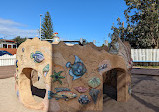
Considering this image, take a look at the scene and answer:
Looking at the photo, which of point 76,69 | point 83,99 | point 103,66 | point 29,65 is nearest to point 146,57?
point 103,66

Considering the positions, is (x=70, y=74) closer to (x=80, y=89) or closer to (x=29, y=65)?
(x=80, y=89)

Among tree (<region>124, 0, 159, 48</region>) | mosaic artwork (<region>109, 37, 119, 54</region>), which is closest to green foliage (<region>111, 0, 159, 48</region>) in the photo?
tree (<region>124, 0, 159, 48</region>)

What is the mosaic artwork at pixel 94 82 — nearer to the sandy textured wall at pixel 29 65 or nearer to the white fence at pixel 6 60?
the sandy textured wall at pixel 29 65

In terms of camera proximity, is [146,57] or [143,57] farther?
[143,57]

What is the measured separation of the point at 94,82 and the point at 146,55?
52.7ft

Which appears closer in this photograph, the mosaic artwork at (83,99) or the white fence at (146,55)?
the mosaic artwork at (83,99)

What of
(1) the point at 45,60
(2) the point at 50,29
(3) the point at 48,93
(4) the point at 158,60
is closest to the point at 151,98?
(3) the point at 48,93

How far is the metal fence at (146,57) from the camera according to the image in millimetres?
17453

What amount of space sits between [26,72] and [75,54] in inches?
113

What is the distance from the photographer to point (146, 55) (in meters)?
18.0

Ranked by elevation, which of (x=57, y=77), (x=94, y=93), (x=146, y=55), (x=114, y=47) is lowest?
(x=94, y=93)

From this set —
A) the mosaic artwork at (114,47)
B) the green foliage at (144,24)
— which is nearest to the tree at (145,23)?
the green foliage at (144,24)

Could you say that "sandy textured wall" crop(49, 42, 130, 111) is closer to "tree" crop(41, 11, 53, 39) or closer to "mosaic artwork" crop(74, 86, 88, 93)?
"mosaic artwork" crop(74, 86, 88, 93)

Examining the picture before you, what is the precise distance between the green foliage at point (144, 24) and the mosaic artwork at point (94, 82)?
15154 mm
